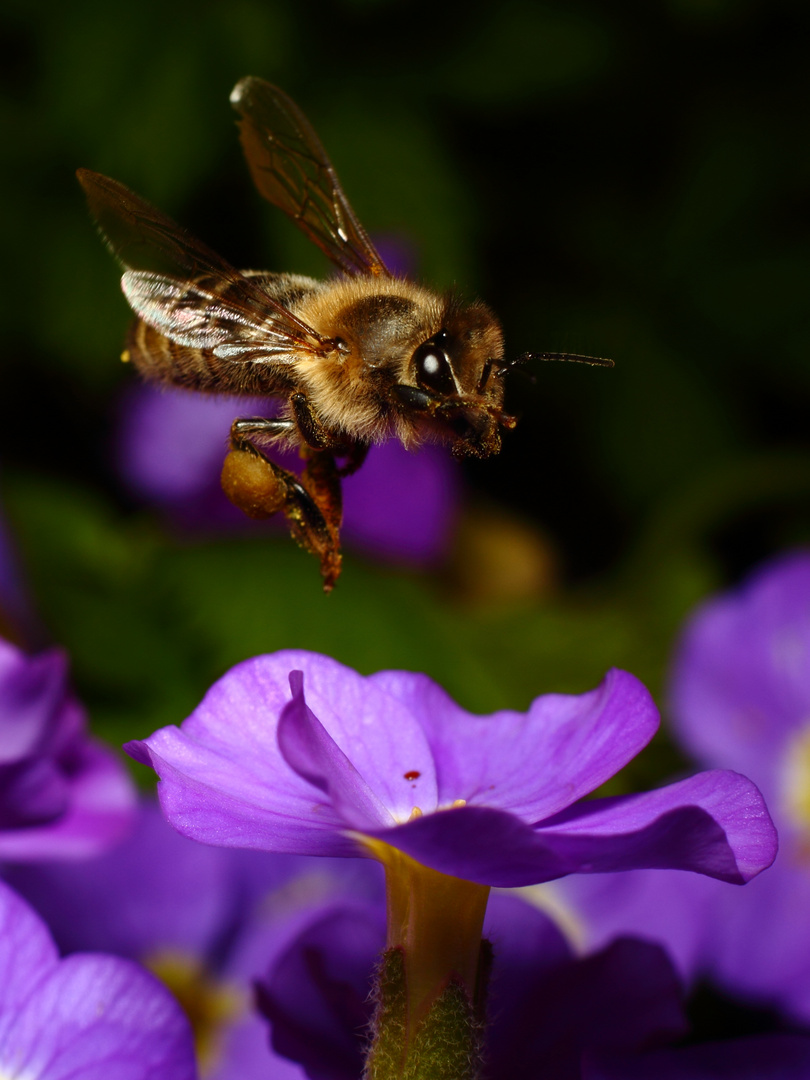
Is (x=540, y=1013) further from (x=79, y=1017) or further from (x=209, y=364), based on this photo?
(x=209, y=364)

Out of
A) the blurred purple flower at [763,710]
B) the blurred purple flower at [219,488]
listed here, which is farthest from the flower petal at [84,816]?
the blurred purple flower at [219,488]

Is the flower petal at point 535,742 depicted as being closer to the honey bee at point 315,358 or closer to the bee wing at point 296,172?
the honey bee at point 315,358

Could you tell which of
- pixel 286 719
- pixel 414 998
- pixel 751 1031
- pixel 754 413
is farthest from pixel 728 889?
pixel 754 413

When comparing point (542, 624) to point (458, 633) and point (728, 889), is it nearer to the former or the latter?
point (458, 633)

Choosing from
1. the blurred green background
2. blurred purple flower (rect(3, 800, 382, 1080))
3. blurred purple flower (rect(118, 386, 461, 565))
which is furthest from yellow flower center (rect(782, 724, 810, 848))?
blurred purple flower (rect(3, 800, 382, 1080))

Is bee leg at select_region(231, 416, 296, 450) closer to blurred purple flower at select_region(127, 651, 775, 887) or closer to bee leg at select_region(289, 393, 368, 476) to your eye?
bee leg at select_region(289, 393, 368, 476)
